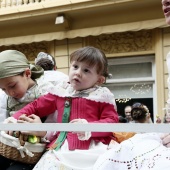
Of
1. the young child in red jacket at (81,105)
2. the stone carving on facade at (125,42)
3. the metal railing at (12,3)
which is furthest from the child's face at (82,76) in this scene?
the metal railing at (12,3)

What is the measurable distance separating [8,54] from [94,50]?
17.9 inches

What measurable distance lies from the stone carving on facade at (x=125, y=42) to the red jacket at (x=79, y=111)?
17.9 ft

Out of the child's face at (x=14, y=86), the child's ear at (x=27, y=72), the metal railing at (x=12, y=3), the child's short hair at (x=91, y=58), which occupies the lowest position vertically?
the child's face at (x=14, y=86)

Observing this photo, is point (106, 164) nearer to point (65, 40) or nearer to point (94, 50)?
point (94, 50)

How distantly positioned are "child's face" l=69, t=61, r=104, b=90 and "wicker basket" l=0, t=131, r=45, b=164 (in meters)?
0.35

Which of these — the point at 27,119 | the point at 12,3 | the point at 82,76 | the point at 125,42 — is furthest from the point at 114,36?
the point at 27,119

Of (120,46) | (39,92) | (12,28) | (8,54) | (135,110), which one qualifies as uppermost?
(12,28)

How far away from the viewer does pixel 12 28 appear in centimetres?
830

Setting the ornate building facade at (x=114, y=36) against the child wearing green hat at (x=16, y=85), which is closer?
the child wearing green hat at (x=16, y=85)

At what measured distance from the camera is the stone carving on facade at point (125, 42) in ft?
23.9

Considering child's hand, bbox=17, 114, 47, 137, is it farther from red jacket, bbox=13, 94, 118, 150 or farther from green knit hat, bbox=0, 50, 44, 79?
green knit hat, bbox=0, 50, 44, 79

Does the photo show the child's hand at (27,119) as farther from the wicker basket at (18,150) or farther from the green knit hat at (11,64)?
the green knit hat at (11,64)

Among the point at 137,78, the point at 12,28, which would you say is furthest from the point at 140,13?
the point at 12,28

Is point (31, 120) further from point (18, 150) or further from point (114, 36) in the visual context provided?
point (114, 36)
